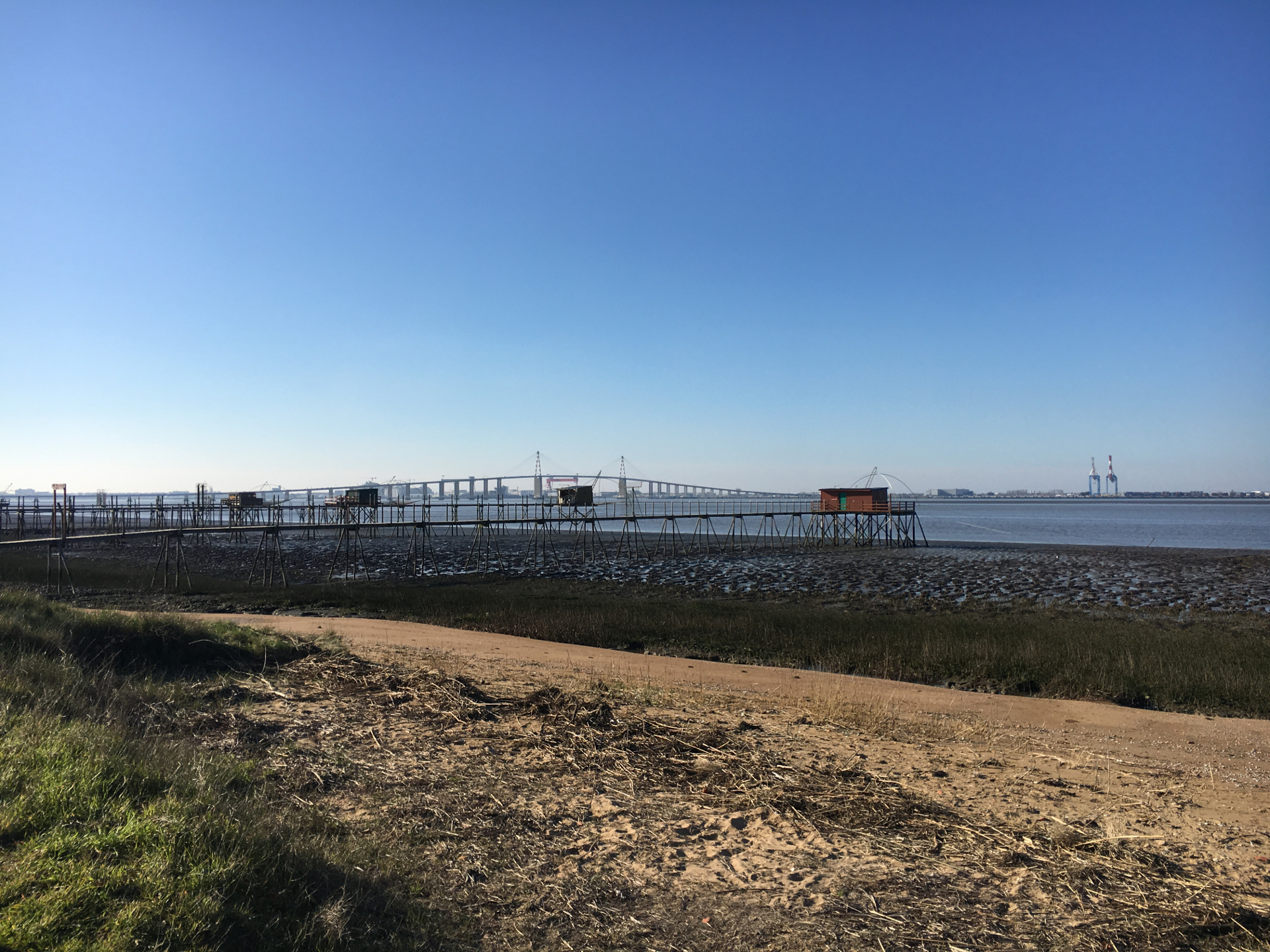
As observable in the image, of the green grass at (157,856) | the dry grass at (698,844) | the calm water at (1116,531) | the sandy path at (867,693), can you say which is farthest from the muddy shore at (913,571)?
the green grass at (157,856)

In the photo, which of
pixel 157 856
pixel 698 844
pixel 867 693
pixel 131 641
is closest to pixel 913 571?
pixel 867 693

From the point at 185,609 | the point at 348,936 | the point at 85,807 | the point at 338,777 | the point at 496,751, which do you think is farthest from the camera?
the point at 185,609

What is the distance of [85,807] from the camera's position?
3.93 metres

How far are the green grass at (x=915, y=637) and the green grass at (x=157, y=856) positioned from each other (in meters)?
10.6

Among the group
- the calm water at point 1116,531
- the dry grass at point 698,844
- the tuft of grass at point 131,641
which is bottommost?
the calm water at point 1116,531

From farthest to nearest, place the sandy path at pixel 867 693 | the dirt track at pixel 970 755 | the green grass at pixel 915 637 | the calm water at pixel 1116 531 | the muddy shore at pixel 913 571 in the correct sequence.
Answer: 1. the calm water at pixel 1116 531
2. the muddy shore at pixel 913 571
3. the green grass at pixel 915 637
4. the sandy path at pixel 867 693
5. the dirt track at pixel 970 755

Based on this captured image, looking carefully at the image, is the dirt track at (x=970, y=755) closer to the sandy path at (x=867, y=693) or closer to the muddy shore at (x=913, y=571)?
the sandy path at (x=867, y=693)

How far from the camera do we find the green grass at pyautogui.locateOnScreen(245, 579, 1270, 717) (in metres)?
11.4

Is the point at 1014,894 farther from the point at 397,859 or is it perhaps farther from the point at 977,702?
the point at 977,702

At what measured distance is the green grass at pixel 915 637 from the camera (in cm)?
1137

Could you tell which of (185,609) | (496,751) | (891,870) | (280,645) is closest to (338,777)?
(496,751)

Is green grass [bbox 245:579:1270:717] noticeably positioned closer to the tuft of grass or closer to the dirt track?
the dirt track

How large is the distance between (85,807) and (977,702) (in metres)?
10.1

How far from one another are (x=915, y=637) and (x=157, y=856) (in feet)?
48.0
